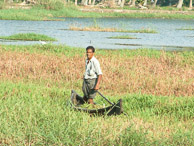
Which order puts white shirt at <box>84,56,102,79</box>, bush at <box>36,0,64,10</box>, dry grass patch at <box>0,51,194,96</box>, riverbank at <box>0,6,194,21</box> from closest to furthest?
white shirt at <box>84,56,102,79</box>, dry grass patch at <box>0,51,194,96</box>, riverbank at <box>0,6,194,21</box>, bush at <box>36,0,64,10</box>

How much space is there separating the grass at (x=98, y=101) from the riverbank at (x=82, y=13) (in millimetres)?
34027

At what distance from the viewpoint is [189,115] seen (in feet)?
29.5

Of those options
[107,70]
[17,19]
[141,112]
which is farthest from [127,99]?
[17,19]

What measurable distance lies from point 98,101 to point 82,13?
52.1 meters

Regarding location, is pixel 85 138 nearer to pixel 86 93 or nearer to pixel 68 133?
pixel 68 133

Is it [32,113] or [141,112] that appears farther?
[141,112]

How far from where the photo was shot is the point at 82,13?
61.2 m

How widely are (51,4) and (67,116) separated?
173ft

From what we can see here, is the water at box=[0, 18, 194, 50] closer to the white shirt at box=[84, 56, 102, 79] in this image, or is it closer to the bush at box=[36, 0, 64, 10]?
the white shirt at box=[84, 56, 102, 79]

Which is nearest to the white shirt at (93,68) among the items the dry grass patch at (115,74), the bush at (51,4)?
the dry grass patch at (115,74)

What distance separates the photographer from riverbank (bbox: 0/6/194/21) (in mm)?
51309

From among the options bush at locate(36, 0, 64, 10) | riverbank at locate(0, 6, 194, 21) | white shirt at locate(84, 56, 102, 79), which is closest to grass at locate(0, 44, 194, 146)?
white shirt at locate(84, 56, 102, 79)

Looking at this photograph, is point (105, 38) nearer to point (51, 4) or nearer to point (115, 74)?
point (115, 74)

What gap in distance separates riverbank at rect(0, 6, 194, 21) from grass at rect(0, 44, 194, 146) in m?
34.0
